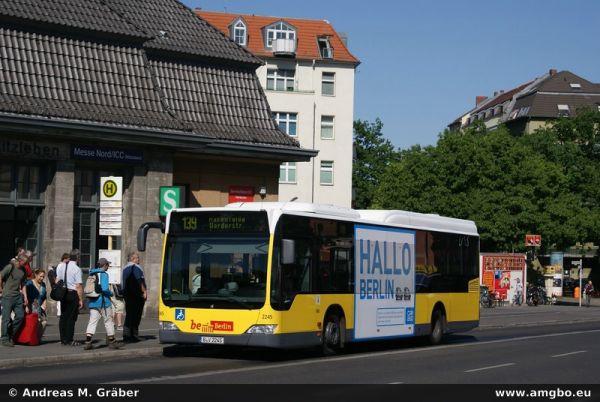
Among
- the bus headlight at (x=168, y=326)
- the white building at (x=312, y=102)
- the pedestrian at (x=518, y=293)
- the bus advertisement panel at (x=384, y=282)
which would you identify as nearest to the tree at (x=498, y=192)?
the white building at (x=312, y=102)

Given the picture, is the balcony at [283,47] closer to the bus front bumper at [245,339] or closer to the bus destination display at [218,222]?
the bus destination display at [218,222]

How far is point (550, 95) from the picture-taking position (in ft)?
418

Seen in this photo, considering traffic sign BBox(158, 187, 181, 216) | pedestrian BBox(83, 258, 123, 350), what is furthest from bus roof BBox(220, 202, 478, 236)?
traffic sign BBox(158, 187, 181, 216)

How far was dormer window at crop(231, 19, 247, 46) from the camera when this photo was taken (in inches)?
3184

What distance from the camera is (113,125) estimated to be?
1209 inches

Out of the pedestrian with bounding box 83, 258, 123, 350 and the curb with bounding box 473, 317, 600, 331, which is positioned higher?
the pedestrian with bounding box 83, 258, 123, 350

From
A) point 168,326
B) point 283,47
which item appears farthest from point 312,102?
point 168,326

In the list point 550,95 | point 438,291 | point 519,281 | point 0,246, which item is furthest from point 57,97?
point 550,95

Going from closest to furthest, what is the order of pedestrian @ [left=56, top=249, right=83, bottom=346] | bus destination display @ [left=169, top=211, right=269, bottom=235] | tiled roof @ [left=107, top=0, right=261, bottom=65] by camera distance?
bus destination display @ [left=169, top=211, right=269, bottom=235] < pedestrian @ [left=56, top=249, right=83, bottom=346] < tiled roof @ [left=107, top=0, right=261, bottom=65]

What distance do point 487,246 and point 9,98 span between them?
5357 centimetres

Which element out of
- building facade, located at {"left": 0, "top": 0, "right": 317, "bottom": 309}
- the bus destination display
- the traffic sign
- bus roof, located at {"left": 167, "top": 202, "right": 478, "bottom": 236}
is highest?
building facade, located at {"left": 0, "top": 0, "right": 317, "bottom": 309}

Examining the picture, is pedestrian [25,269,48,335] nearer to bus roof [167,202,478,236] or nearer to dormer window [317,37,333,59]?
bus roof [167,202,478,236]

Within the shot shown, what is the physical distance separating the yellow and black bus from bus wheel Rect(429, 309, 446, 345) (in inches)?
85.5

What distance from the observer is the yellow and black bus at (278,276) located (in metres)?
19.9
